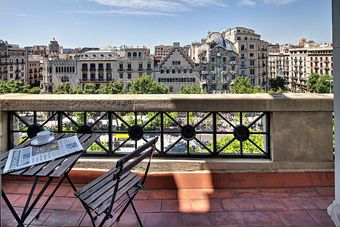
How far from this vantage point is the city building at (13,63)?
54.4 meters

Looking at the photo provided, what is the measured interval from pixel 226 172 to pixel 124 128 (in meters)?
0.91

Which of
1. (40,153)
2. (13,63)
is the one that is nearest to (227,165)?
(40,153)

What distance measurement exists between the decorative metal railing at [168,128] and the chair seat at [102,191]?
0.66 meters

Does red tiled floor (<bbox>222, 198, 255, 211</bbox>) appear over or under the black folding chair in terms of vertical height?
under

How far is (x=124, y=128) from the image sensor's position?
2.71 meters

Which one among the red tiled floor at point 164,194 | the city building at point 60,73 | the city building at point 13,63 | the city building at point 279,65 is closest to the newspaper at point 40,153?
the red tiled floor at point 164,194

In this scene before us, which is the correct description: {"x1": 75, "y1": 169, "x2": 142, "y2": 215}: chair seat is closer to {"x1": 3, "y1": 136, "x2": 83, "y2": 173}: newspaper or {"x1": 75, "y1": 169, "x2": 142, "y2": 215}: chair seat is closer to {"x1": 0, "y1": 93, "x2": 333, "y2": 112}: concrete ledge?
{"x1": 3, "y1": 136, "x2": 83, "y2": 173}: newspaper

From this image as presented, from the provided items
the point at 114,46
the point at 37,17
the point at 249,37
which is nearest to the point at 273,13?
the point at 249,37

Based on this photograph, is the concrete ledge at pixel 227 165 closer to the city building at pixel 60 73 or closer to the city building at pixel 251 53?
the city building at pixel 60 73

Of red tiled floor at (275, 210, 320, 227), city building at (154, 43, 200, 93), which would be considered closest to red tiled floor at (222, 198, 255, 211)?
red tiled floor at (275, 210, 320, 227)

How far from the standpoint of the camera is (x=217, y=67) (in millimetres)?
55281

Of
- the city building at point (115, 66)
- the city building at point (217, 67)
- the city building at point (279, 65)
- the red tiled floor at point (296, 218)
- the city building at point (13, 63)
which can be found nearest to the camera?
the red tiled floor at point (296, 218)

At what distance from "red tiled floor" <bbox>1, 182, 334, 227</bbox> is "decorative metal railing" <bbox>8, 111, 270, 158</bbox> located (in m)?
0.37

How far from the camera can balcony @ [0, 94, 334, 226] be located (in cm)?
245
